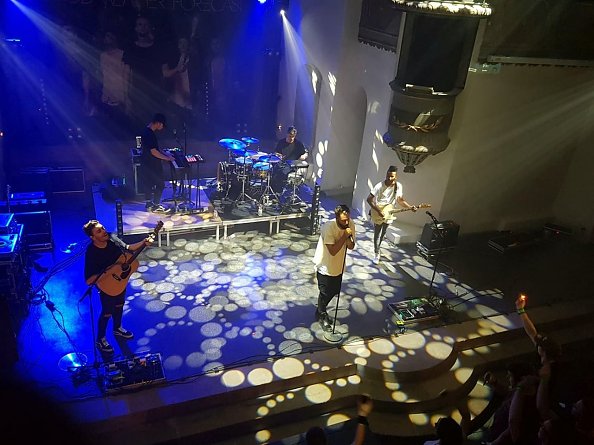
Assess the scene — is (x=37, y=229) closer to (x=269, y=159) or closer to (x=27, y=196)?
(x=27, y=196)

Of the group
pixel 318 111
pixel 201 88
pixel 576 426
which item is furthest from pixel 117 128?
pixel 576 426

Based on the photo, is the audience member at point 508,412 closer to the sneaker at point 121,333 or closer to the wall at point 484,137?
the sneaker at point 121,333

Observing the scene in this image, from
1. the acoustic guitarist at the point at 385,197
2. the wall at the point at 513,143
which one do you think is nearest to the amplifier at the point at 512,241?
the wall at the point at 513,143

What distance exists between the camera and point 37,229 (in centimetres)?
755

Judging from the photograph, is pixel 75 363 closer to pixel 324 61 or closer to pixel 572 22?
pixel 324 61

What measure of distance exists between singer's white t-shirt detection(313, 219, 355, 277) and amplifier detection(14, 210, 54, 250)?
4.27 meters

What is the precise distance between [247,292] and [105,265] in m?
2.30

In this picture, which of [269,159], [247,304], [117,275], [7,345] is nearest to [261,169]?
[269,159]

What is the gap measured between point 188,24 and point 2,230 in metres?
6.13

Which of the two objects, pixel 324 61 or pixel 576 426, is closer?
pixel 576 426

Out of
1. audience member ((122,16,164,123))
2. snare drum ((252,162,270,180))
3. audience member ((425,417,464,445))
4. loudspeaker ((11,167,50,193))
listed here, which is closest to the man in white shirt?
audience member ((425,417,464,445))

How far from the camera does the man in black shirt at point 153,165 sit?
25.8 ft

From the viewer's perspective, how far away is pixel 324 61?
1007cm

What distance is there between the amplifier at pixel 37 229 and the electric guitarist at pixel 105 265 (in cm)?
263
